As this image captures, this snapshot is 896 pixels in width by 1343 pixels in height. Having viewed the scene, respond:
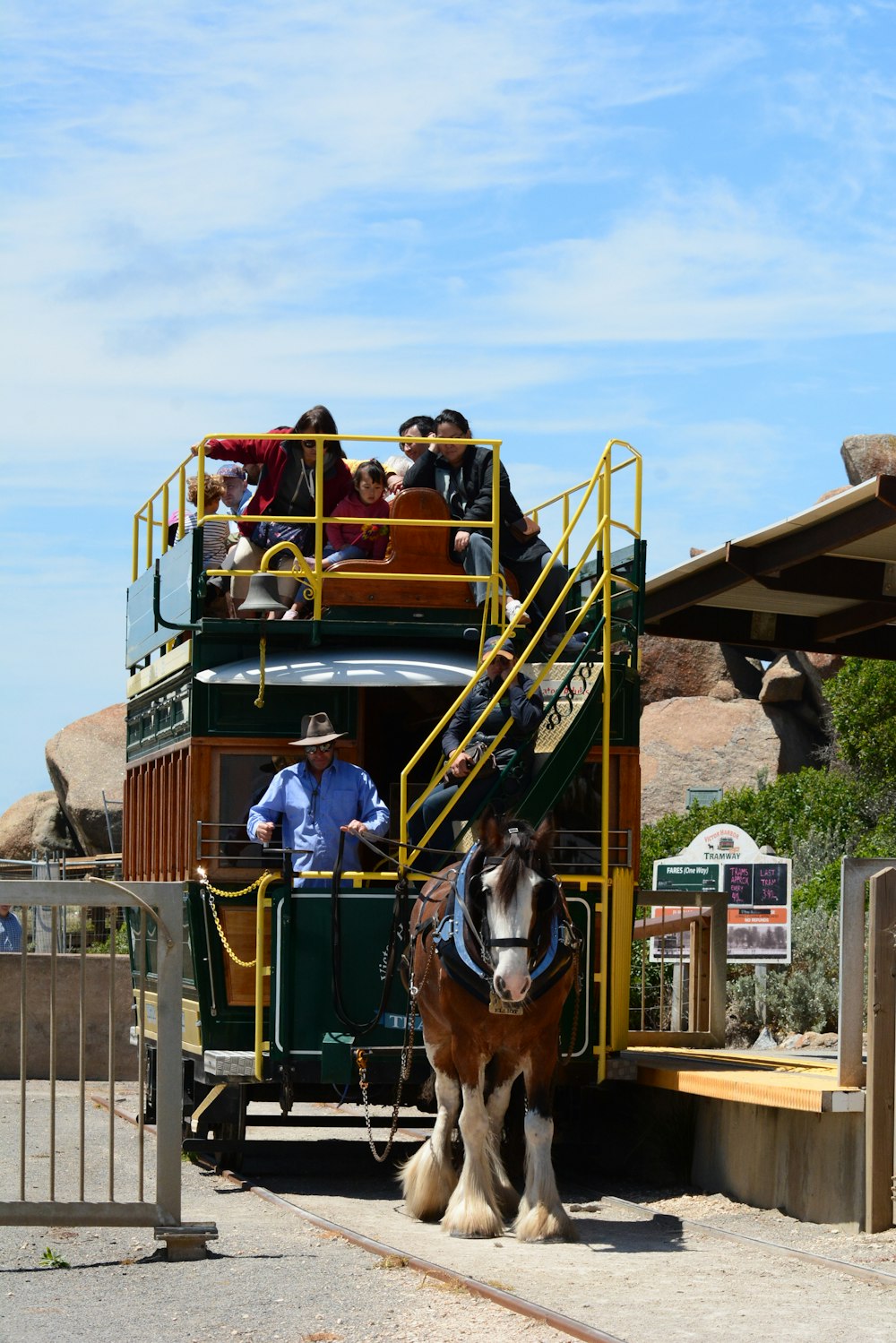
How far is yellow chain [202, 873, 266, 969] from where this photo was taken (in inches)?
455

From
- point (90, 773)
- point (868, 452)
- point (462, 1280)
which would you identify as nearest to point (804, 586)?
point (462, 1280)

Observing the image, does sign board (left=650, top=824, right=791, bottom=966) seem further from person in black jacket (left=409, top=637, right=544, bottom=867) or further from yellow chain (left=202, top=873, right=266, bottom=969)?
yellow chain (left=202, top=873, right=266, bottom=969)

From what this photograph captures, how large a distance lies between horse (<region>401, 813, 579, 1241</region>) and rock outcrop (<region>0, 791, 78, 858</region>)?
100ft

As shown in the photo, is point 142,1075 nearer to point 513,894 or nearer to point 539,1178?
point 513,894

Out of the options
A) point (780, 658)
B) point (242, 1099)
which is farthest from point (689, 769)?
point (242, 1099)

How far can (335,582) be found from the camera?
41.1ft

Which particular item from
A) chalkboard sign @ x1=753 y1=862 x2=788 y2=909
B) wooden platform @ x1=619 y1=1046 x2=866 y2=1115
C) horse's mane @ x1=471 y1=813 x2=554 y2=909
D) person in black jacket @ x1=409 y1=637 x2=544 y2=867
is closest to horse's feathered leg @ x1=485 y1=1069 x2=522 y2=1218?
horse's mane @ x1=471 y1=813 x2=554 y2=909

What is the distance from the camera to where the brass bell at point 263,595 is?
12344mm

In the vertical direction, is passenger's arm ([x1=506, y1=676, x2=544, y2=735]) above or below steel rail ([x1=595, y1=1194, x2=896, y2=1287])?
above

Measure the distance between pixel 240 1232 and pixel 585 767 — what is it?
404 centimetres

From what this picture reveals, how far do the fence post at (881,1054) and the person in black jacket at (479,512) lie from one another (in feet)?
12.0

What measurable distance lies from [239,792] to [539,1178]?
12.1 feet

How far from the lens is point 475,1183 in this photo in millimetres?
9750

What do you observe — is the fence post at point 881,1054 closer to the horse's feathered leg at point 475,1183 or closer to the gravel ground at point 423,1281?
the gravel ground at point 423,1281
